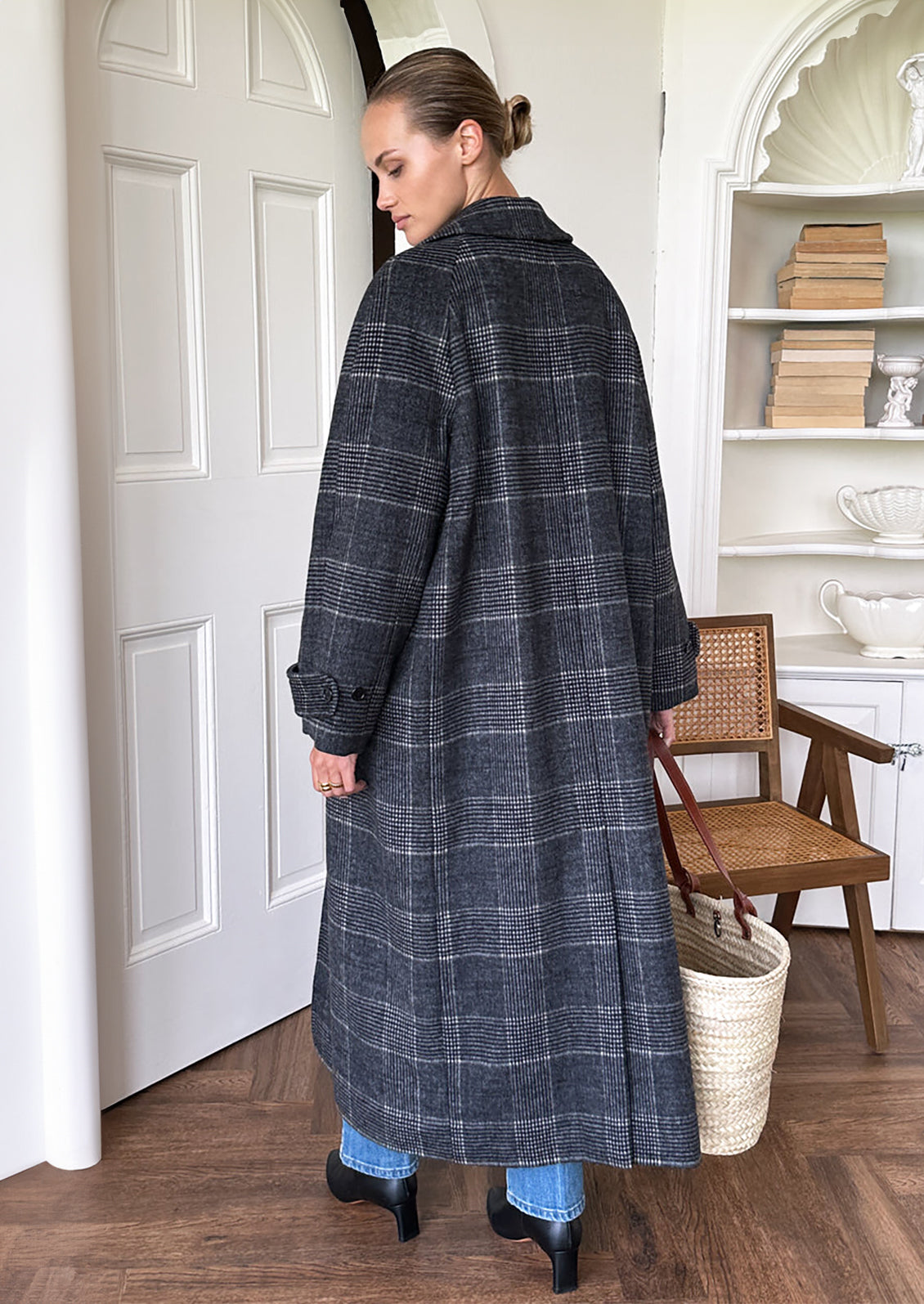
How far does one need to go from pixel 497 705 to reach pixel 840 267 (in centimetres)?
196

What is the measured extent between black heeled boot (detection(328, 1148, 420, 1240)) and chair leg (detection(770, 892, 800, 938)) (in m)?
1.13

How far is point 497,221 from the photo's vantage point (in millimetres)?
1546

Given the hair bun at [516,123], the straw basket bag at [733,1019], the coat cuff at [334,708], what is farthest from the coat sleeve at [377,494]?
the straw basket bag at [733,1019]

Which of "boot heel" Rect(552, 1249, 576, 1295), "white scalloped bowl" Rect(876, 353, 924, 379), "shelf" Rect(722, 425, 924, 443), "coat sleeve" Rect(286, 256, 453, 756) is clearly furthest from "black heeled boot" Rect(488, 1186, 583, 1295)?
"white scalloped bowl" Rect(876, 353, 924, 379)

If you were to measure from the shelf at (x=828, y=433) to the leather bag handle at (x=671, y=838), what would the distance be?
132 centimetres

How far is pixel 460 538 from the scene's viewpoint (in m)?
1.52

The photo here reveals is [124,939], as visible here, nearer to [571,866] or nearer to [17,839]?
[17,839]

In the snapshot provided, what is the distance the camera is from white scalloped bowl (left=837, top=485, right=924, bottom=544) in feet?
10.0

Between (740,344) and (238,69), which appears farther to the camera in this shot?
(740,344)

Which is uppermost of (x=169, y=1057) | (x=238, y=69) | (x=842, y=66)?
(x=842, y=66)

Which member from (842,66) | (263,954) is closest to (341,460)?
(263,954)

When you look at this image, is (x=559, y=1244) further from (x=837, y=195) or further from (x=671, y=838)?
(x=837, y=195)

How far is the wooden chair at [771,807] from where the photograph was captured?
2.41 m

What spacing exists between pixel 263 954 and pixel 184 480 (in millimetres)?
Answer: 957
